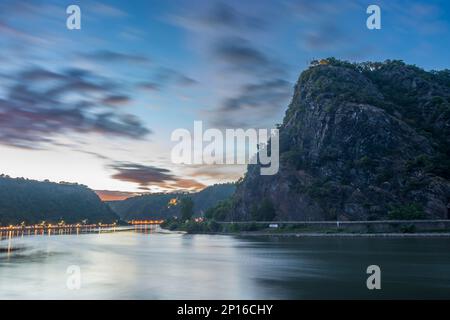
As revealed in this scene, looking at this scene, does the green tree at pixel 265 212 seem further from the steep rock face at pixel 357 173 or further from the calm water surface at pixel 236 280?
the calm water surface at pixel 236 280

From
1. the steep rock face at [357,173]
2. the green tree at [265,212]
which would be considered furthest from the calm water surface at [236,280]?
the green tree at [265,212]

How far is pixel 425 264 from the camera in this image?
56000 millimetres

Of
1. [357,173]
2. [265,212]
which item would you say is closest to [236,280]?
[265,212]

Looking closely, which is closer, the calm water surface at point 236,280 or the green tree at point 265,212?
the calm water surface at point 236,280

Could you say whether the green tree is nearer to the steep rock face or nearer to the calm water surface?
the steep rock face

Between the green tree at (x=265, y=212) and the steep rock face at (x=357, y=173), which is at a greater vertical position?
the steep rock face at (x=357, y=173)

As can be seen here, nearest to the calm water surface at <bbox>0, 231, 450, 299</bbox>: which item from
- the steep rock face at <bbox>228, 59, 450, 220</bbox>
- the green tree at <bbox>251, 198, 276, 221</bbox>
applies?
the steep rock face at <bbox>228, 59, 450, 220</bbox>

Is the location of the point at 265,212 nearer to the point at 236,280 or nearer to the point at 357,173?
the point at 357,173

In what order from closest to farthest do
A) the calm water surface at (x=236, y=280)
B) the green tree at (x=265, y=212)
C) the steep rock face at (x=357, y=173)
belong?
the calm water surface at (x=236, y=280), the steep rock face at (x=357, y=173), the green tree at (x=265, y=212)

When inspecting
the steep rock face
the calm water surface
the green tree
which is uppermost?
the steep rock face
